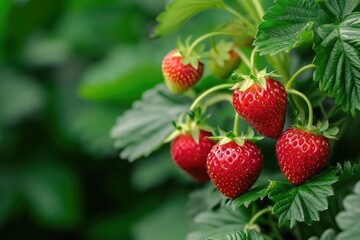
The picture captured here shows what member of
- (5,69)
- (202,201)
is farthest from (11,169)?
(202,201)

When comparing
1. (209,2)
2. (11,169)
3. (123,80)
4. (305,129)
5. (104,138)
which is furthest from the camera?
(11,169)

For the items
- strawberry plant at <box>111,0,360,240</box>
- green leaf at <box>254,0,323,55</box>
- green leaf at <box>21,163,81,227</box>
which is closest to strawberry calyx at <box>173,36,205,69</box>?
strawberry plant at <box>111,0,360,240</box>

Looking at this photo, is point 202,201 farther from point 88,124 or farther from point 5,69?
point 5,69

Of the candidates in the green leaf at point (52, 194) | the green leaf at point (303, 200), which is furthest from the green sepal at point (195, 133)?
the green leaf at point (52, 194)

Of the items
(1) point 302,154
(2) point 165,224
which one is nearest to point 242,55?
(1) point 302,154

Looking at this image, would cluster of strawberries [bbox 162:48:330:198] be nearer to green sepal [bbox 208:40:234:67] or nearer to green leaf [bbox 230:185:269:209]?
green leaf [bbox 230:185:269:209]

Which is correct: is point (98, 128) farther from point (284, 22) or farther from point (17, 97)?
point (284, 22)

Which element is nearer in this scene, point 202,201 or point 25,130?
point 202,201

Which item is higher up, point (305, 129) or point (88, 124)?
point (305, 129)

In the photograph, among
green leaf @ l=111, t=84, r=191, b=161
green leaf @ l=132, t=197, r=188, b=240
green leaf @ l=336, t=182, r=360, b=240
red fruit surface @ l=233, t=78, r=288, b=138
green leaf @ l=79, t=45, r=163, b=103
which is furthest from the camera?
green leaf @ l=132, t=197, r=188, b=240
